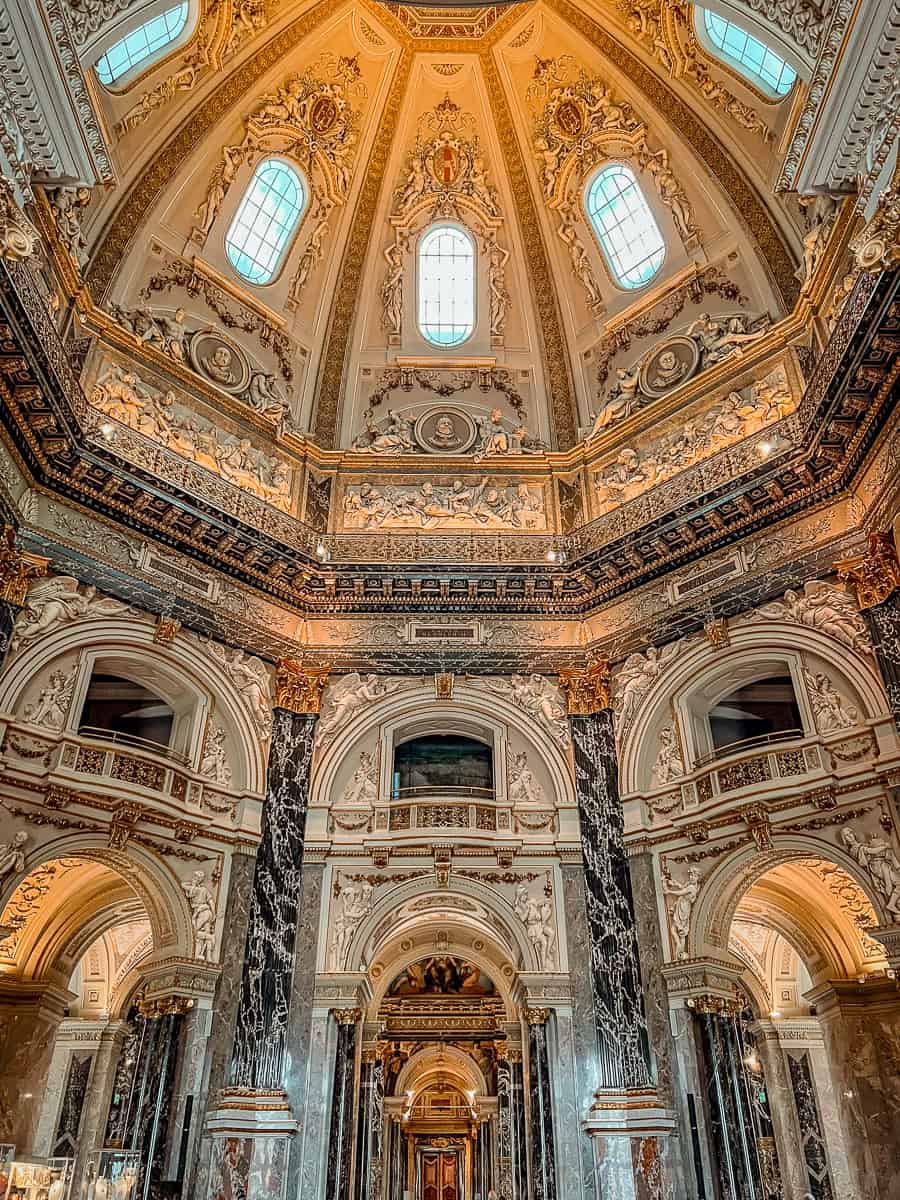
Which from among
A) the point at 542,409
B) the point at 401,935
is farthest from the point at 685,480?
the point at 401,935

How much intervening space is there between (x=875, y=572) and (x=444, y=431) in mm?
10405

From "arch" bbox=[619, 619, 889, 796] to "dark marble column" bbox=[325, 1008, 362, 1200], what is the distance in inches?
249

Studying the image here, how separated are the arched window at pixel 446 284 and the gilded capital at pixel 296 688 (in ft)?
30.9

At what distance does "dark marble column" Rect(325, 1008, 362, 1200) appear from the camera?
13867 millimetres

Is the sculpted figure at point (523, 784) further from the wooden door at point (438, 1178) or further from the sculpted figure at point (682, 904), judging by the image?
the wooden door at point (438, 1178)

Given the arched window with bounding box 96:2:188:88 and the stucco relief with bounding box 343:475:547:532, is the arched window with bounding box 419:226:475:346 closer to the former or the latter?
the stucco relief with bounding box 343:475:547:532

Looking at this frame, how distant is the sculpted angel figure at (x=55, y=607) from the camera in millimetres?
14547

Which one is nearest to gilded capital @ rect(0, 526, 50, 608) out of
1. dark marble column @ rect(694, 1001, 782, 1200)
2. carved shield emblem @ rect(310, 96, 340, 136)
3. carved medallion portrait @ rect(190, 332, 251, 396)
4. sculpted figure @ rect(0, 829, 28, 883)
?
sculpted figure @ rect(0, 829, 28, 883)

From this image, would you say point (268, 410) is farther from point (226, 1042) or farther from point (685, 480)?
point (226, 1042)

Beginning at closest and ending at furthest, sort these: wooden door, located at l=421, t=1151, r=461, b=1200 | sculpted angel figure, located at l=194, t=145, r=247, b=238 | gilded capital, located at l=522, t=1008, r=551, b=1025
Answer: gilded capital, located at l=522, t=1008, r=551, b=1025, sculpted angel figure, located at l=194, t=145, r=247, b=238, wooden door, located at l=421, t=1151, r=461, b=1200

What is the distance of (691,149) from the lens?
19.6m

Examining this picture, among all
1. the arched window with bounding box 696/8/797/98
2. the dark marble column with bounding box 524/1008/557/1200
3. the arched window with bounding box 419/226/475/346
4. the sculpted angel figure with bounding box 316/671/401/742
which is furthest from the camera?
the arched window with bounding box 419/226/475/346

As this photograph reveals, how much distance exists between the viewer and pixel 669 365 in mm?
19547

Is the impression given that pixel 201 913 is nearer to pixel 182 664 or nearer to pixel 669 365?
pixel 182 664
